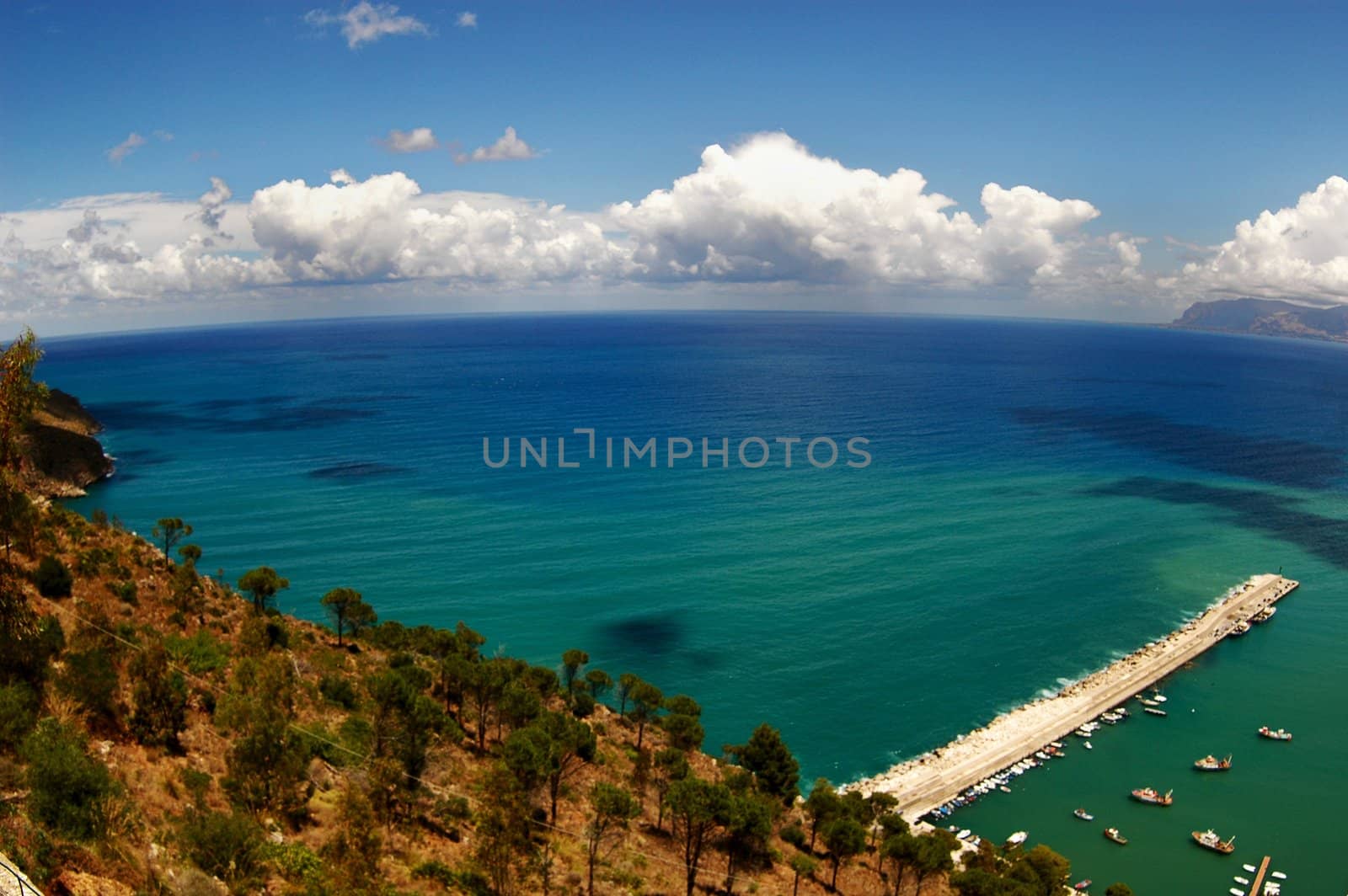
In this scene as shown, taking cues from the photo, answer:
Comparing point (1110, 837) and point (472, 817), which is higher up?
point (472, 817)

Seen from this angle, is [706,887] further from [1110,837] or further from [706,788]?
[1110,837]

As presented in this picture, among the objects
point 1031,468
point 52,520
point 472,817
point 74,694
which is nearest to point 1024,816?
point 472,817

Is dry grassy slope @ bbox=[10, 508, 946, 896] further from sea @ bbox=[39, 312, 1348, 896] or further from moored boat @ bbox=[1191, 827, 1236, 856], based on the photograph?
moored boat @ bbox=[1191, 827, 1236, 856]

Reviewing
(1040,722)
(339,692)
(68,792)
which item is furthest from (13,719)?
(1040,722)

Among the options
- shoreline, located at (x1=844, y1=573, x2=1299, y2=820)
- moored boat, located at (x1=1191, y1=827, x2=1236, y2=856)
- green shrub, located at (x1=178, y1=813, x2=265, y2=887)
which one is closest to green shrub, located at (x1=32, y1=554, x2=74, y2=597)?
green shrub, located at (x1=178, y1=813, x2=265, y2=887)

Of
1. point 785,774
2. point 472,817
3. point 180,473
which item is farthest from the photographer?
point 180,473

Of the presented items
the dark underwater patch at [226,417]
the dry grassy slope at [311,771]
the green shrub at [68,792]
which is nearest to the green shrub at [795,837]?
the dry grassy slope at [311,771]
